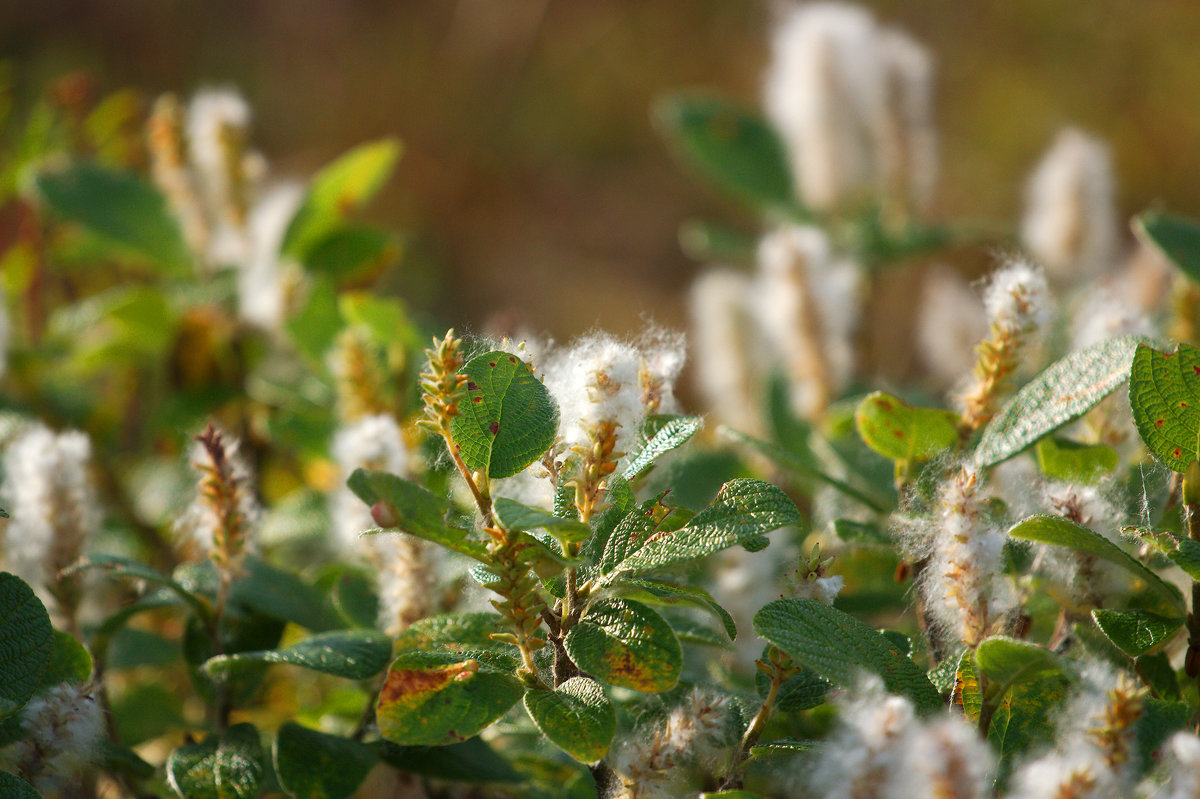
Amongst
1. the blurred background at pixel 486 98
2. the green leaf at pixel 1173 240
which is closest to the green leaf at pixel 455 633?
the green leaf at pixel 1173 240

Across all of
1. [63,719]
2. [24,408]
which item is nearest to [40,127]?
[24,408]

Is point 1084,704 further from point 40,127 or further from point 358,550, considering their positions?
point 40,127

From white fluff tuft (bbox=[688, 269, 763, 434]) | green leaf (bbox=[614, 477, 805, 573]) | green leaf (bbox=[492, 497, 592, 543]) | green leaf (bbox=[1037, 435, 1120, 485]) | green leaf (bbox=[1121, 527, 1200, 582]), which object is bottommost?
white fluff tuft (bbox=[688, 269, 763, 434])

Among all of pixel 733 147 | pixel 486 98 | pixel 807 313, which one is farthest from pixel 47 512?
pixel 486 98

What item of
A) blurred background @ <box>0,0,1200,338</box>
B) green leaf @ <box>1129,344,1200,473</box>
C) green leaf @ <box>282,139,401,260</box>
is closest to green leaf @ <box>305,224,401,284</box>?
green leaf @ <box>282,139,401,260</box>

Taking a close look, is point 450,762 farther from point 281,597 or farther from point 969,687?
point 969,687

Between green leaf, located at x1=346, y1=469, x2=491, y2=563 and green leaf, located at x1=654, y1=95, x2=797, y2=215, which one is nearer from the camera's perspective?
green leaf, located at x1=346, y1=469, x2=491, y2=563

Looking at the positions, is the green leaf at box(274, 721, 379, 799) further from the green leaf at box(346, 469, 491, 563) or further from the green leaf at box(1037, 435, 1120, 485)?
the green leaf at box(1037, 435, 1120, 485)
